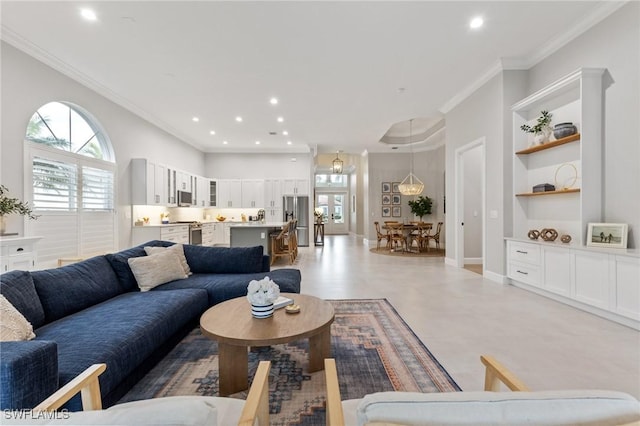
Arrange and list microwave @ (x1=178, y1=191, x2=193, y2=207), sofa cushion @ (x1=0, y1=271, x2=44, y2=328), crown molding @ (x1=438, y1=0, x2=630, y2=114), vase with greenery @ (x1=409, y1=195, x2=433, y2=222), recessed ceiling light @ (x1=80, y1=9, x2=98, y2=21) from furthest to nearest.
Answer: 1. vase with greenery @ (x1=409, y1=195, x2=433, y2=222)
2. microwave @ (x1=178, y1=191, x2=193, y2=207)
3. crown molding @ (x1=438, y1=0, x2=630, y2=114)
4. recessed ceiling light @ (x1=80, y1=9, x2=98, y2=21)
5. sofa cushion @ (x1=0, y1=271, x2=44, y2=328)

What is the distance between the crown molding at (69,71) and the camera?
3.62m

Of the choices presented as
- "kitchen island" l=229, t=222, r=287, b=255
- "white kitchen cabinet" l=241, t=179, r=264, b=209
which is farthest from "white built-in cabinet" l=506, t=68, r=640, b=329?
"white kitchen cabinet" l=241, t=179, r=264, b=209

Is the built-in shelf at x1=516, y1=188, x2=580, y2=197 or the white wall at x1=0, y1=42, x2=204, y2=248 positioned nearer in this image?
the white wall at x1=0, y1=42, x2=204, y2=248

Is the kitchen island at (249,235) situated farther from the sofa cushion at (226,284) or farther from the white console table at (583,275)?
the white console table at (583,275)

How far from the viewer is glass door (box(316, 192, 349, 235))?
1628cm

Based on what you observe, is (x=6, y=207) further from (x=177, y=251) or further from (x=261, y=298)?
(x=261, y=298)

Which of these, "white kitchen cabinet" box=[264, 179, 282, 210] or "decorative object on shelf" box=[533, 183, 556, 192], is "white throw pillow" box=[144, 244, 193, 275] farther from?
"white kitchen cabinet" box=[264, 179, 282, 210]

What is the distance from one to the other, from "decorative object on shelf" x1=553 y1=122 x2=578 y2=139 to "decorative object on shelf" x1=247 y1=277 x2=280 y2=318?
4258mm

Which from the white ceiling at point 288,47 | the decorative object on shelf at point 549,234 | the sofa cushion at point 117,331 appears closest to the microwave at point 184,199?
the white ceiling at point 288,47

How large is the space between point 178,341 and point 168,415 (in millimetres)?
2319

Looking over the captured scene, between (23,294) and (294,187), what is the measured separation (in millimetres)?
8227

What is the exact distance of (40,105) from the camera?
406 cm

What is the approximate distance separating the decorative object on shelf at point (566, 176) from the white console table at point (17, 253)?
652cm

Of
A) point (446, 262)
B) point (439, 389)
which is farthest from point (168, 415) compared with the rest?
point (446, 262)
